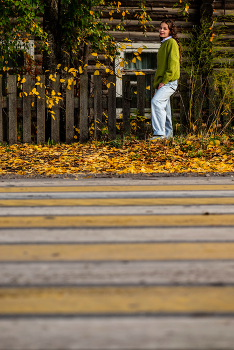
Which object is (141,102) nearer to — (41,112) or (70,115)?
(70,115)

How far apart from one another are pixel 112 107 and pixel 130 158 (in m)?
2.29

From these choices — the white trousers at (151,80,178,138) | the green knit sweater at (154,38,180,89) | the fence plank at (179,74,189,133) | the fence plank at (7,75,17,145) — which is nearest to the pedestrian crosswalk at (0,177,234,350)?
the white trousers at (151,80,178,138)

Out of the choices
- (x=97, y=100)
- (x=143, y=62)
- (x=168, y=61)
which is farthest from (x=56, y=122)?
(x=143, y=62)

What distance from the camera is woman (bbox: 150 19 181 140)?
20.6ft

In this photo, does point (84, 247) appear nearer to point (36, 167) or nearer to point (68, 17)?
point (36, 167)

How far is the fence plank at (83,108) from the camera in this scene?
6.92 meters

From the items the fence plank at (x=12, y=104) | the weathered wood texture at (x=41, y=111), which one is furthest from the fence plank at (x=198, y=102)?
the fence plank at (x=12, y=104)

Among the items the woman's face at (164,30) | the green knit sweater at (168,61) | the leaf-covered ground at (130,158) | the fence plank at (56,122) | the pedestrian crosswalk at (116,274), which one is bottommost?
the pedestrian crosswalk at (116,274)

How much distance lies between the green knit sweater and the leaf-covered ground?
101 centimetres

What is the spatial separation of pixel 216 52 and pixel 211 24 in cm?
79

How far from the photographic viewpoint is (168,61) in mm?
6324

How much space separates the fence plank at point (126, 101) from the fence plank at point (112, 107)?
0.57ft

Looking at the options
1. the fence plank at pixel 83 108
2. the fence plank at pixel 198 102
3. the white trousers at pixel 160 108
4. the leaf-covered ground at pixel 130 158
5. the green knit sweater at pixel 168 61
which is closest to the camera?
the leaf-covered ground at pixel 130 158

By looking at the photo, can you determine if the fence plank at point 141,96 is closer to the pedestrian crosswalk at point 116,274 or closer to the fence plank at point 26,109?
the fence plank at point 26,109
